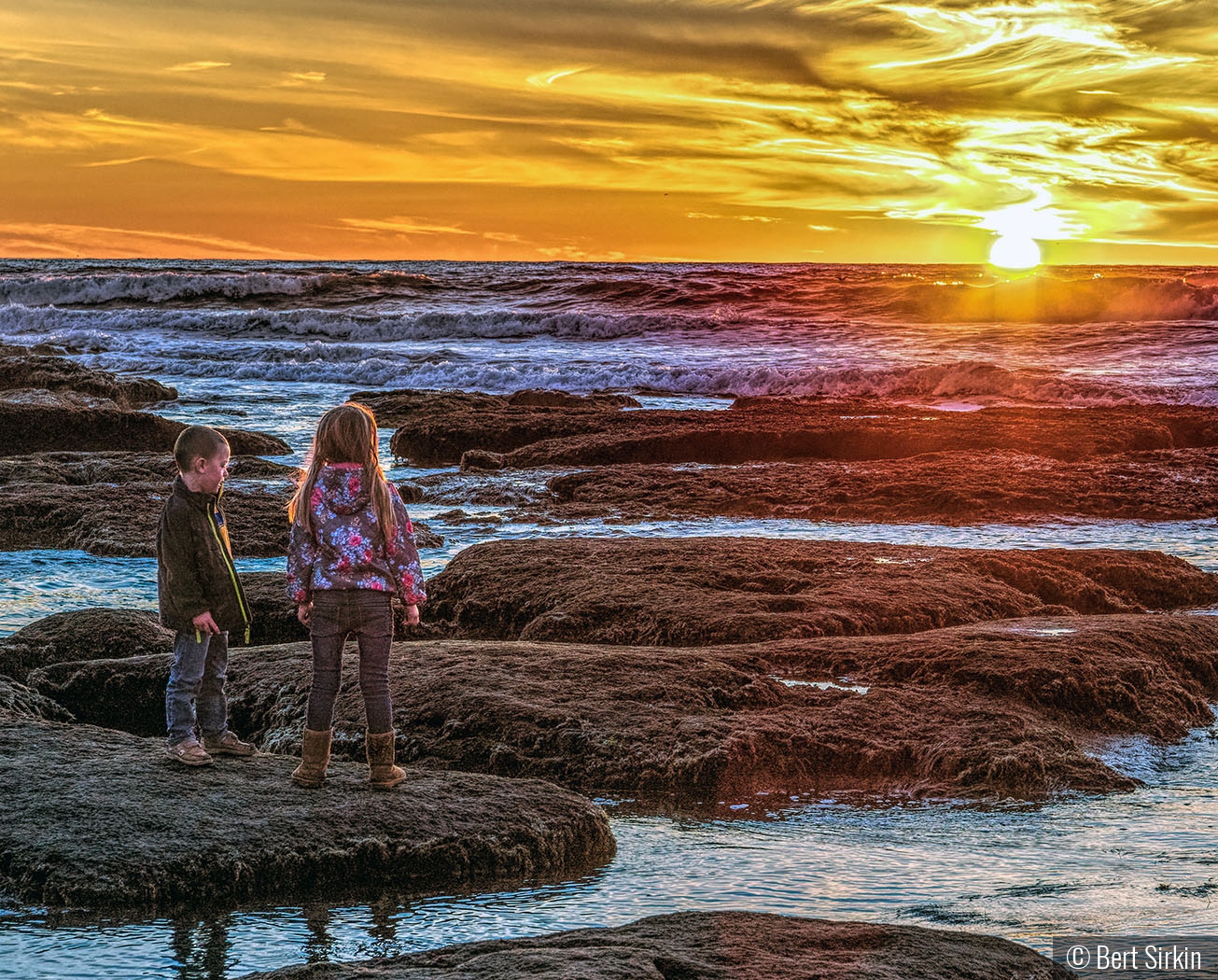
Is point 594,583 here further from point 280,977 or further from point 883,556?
point 280,977

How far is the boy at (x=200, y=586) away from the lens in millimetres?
4605

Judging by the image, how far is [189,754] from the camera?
4.28 meters

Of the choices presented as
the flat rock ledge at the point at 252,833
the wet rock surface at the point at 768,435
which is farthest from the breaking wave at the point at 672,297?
the flat rock ledge at the point at 252,833

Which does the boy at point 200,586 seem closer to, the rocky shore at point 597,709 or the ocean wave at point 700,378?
the rocky shore at point 597,709

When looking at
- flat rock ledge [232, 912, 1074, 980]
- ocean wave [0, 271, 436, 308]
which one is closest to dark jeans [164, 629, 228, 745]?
flat rock ledge [232, 912, 1074, 980]

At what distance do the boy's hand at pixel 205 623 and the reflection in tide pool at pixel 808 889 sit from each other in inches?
52.3

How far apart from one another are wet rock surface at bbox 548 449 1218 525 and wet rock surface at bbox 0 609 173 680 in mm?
5168

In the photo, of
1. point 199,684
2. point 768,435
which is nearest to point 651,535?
point 768,435

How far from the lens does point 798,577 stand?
7.20 meters

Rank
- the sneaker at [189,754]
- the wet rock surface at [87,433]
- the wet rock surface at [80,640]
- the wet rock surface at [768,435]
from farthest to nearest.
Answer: the wet rock surface at [768,435] < the wet rock surface at [87,433] < the wet rock surface at [80,640] < the sneaker at [189,754]

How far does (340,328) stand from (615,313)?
822cm

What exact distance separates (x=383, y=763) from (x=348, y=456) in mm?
1036

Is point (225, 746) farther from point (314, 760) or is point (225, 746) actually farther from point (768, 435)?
point (768, 435)

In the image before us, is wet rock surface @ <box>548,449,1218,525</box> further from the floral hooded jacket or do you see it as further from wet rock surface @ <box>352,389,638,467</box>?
the floral hooded jacket
